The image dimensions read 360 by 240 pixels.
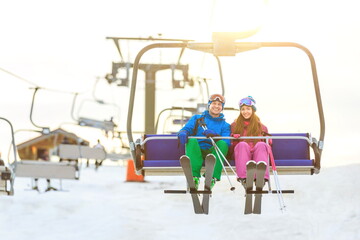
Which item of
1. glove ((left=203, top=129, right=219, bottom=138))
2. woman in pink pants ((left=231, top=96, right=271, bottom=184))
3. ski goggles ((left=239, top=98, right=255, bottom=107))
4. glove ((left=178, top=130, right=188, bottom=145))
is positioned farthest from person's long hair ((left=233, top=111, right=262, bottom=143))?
glove ((left=178, top=130, right=188, bottom=145))

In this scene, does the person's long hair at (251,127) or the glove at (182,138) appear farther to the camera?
the person's long hair at (251,127)

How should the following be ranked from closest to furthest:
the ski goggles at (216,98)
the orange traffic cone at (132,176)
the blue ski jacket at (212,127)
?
the ski goggles at (216,98) < the blue ski jacket at (212,127) < the orange traffic cone at (132,176)

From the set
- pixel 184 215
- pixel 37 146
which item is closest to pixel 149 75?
pixel 184 215

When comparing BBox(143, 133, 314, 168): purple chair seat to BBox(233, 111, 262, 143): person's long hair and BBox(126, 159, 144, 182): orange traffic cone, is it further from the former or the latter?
BBox(126, 159, 144, 182): orange traffic cone

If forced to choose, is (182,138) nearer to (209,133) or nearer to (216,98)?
(209,133)

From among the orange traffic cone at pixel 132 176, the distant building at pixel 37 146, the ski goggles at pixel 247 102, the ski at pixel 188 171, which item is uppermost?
the ski goggles at pixel 247 102

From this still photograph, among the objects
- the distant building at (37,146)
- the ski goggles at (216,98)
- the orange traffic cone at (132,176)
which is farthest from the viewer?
the distant building at (37,146)

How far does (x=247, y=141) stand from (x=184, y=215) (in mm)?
18782

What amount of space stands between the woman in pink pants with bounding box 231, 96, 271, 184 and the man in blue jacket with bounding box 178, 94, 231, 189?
140 millimetres

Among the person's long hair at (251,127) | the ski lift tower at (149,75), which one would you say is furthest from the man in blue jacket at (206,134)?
the ski lift tower at (149,75)

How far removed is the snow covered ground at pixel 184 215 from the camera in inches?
928

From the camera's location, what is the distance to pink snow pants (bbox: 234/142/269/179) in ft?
25.4

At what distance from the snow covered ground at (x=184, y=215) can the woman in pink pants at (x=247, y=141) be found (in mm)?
14310

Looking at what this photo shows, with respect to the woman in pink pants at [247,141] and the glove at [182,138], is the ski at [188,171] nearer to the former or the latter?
the glove at [182,138]
